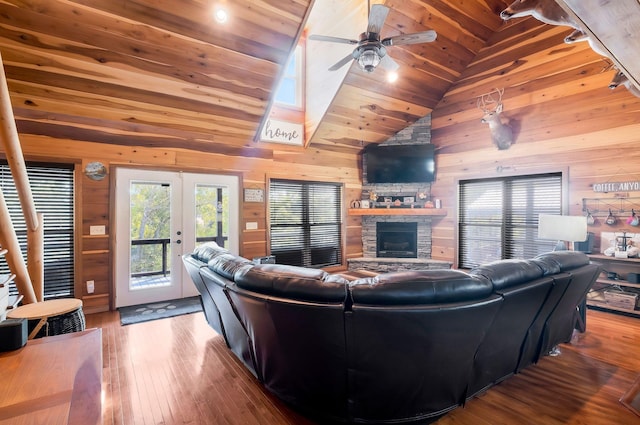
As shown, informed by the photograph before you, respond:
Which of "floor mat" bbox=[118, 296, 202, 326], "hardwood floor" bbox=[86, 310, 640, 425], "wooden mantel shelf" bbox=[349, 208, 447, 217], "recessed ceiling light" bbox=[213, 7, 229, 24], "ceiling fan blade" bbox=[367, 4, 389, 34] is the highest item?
"recessed ceiling light" bbox=[213, 7, 229, 24]

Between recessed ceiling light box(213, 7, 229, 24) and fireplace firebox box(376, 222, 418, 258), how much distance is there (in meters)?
4.64

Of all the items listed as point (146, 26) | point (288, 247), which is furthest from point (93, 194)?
point (288, 247)

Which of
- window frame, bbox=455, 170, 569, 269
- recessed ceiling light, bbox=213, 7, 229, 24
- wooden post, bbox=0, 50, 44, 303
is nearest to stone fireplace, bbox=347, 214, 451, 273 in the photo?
window frame, bbox=455, 170, 569, 269

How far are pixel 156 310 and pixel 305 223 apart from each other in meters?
2.98

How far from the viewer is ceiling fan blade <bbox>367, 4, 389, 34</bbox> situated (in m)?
2.91

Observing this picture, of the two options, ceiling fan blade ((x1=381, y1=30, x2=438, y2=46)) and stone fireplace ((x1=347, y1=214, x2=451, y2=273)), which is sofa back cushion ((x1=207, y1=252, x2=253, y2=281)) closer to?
ceiling fan blade ((x1=381, y1=30, x2=438, y2=46))

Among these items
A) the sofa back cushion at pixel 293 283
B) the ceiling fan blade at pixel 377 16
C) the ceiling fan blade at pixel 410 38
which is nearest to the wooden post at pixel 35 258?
the sofa back cushion at pixel 293 283

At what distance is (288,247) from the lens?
5996mm

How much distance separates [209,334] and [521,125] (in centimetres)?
561

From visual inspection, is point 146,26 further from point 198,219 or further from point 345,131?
point 345,131

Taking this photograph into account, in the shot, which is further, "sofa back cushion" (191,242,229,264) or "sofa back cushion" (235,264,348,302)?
"sofa back cushion" (191,242,229,264)

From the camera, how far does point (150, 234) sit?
4.55 metres

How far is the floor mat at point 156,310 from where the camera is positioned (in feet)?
12.9

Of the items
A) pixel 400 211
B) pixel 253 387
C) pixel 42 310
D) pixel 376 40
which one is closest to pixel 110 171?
pixel 42 310
